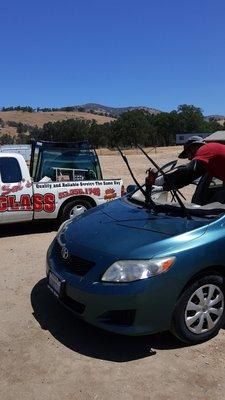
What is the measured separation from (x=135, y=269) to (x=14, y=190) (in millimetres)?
5159

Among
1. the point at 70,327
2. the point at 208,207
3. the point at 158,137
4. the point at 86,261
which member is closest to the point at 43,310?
the point at 70,327

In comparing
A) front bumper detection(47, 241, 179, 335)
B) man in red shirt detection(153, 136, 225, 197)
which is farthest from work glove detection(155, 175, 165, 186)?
front bumper detection(47, 241, 179, 335)

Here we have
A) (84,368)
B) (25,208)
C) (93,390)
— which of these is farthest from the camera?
(25,208)

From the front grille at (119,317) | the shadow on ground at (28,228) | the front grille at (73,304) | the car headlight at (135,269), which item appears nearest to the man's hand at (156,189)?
the car headlight at (135,269)

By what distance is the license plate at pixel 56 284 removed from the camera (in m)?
4.53

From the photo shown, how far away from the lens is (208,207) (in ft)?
16.5

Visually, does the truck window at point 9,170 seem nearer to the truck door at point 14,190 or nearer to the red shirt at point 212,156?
the truck door at point 14,190

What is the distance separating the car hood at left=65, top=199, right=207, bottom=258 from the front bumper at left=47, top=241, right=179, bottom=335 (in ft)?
0.92

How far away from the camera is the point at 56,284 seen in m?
4.65

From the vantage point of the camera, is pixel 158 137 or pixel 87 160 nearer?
pixel 87 160

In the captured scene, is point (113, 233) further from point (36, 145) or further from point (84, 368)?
point (36, 145)

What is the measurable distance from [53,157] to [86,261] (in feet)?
21.0

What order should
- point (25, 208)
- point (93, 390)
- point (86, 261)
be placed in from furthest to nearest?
point (25, 208), point (86, 261), point (93, 390)

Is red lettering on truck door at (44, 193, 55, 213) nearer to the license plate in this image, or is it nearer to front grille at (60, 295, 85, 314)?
the license plate
